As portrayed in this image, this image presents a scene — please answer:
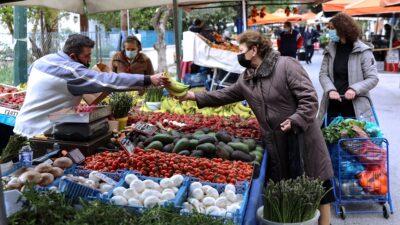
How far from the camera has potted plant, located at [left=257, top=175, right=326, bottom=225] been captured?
3449 millimetres

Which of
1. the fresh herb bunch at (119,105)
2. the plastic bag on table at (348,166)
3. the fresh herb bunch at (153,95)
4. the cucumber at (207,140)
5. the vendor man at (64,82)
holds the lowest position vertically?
the plastic bag on table at (348,166)

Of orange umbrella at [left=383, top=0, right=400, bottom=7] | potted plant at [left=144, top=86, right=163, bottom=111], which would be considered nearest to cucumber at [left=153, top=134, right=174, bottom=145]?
potted plant at [left=144, top=86, right=163, bottom=111]

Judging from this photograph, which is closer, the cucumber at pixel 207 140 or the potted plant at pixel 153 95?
the cucumber at pixel 207 140

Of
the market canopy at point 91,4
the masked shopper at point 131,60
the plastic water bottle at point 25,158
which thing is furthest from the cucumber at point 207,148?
the market canopy at point 91,4

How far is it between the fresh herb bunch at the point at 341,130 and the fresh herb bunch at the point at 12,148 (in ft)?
10.4

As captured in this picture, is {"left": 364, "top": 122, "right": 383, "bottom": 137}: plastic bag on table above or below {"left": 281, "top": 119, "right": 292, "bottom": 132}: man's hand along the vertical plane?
below

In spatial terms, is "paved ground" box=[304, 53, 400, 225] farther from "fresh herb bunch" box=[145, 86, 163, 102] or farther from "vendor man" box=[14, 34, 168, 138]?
"fresh herb bunch" box=[145, 86, 163, 102]

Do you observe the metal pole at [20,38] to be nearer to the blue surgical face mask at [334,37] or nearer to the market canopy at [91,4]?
the market canopy at [91,4]

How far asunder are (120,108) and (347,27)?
282cm

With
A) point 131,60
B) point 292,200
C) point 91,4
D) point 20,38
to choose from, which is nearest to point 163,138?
point 292,200

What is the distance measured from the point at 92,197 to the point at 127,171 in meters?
0.59

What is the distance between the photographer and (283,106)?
4.17 metres

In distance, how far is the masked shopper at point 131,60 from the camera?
7845 millimetres

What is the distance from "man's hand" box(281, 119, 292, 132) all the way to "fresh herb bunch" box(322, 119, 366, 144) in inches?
52.6
